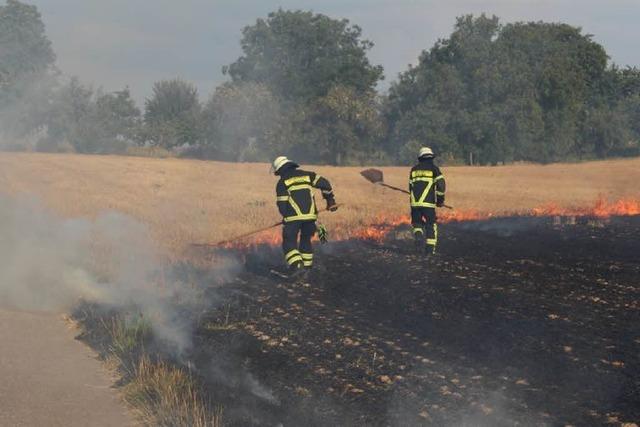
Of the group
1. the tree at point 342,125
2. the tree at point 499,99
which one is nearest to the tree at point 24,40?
the tree at point 342,125

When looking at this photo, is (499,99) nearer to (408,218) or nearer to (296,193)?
(408,218)

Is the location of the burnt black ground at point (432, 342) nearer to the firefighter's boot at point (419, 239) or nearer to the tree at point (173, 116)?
the firefighter's boot at point (419, 239)

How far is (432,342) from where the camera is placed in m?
7.52

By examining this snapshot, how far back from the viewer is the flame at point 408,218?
50.7 feet

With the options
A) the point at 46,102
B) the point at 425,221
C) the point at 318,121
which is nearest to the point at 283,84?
the point at 318,121

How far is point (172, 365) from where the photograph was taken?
23.8 feet

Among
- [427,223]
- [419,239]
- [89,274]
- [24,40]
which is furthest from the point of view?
[24,40]

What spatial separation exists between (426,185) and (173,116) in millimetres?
52447

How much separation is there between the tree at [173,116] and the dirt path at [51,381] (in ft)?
165

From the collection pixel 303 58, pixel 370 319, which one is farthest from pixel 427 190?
pixel 303 58

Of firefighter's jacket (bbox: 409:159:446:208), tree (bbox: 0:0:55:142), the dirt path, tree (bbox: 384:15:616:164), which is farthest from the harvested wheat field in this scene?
tree (bbox: 384:15:616:164)

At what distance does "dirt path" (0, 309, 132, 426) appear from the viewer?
5980mm

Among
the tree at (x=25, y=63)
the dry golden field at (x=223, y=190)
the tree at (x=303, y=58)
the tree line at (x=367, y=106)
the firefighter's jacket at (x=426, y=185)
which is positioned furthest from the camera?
the tree at (x=303, y=58)

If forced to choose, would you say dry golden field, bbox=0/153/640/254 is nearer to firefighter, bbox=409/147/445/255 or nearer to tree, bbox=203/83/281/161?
firefighter, bbox=409/147/445/255
